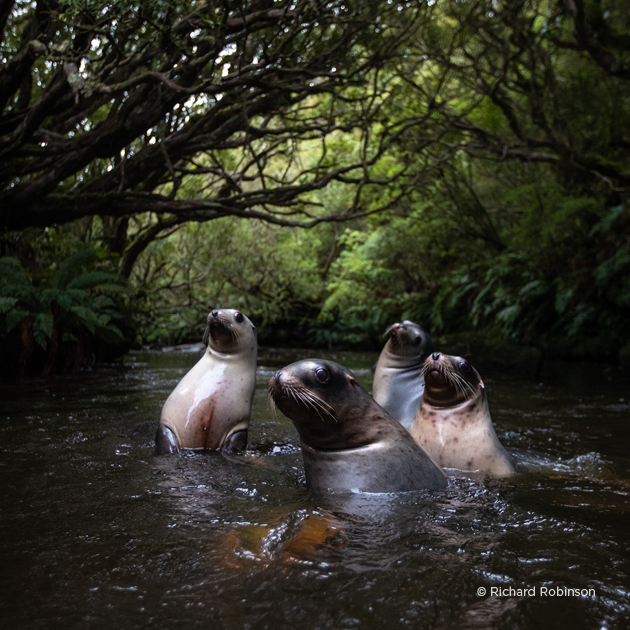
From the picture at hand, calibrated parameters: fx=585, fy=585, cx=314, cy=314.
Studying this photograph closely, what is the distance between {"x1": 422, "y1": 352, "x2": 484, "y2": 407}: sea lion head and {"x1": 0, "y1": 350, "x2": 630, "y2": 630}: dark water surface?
0.59 meters

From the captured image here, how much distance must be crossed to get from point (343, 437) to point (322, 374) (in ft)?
1.30

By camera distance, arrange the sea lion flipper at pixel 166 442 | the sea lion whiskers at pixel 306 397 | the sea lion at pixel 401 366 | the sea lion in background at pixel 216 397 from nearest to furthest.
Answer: the sea lion whiskers at pixel 306 397, the sea lion flipper at pixel 166 442, the sea lion in background at pixel 216 397, the sea lion at pixel 401 366

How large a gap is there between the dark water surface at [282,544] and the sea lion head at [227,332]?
87cm

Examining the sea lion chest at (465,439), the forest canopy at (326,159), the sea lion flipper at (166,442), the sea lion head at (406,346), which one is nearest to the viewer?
the sea lion chest at (465,439)

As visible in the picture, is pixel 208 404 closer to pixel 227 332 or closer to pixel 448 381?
pixel 227 332

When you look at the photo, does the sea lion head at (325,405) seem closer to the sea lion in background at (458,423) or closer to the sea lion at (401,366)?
the sea lion in background at (458,423)

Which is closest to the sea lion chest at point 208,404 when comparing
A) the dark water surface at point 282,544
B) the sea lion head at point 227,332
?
the sea lion head at point 227,332

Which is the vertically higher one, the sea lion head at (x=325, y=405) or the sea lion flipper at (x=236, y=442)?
the sea lion head at (x=325, y=405)

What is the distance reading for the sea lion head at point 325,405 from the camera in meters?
3.22

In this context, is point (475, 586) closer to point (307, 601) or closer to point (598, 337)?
point (307, 601)

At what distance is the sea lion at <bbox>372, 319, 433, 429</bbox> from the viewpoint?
564 cm

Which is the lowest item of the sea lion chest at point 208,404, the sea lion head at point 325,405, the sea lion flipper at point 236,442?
the sea lion flipper at point 236,442

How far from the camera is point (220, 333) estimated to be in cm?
482

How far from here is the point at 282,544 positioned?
2441mm
